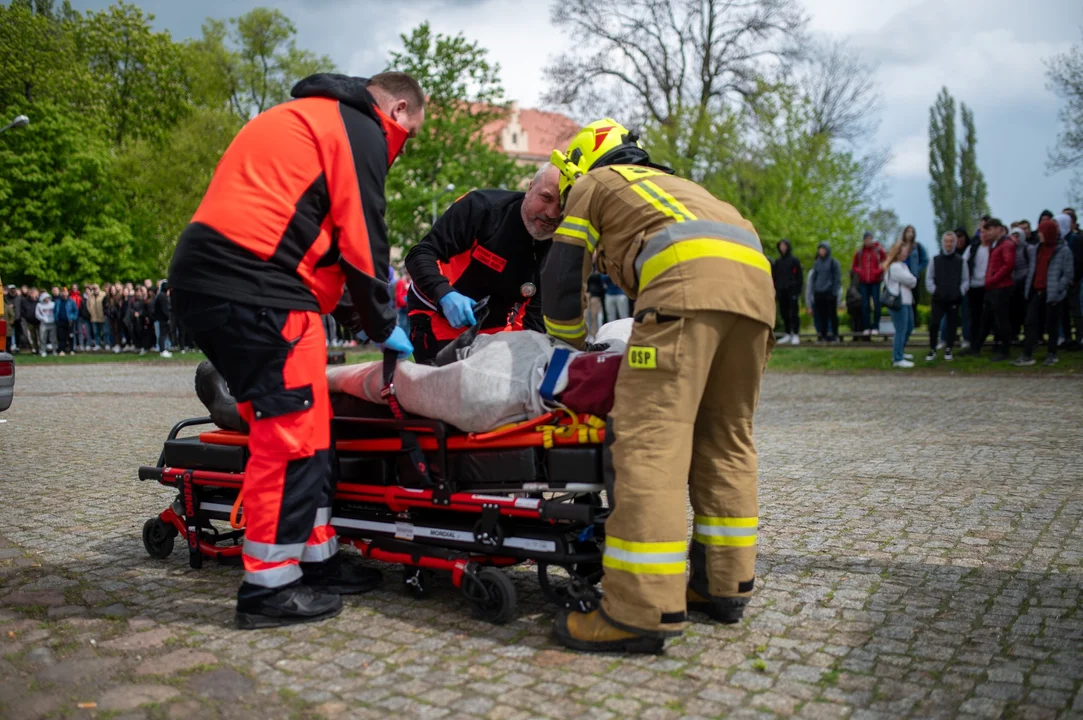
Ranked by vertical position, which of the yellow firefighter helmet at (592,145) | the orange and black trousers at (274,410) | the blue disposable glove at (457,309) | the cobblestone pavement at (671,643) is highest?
the yellow firefighter helmet at (592,145)

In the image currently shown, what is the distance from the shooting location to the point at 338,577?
434cm

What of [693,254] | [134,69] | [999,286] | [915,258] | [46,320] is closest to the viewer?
[693,254]

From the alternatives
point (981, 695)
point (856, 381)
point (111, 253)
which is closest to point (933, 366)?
point (856, 381)

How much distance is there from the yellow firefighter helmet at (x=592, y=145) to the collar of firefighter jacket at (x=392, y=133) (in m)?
0.69

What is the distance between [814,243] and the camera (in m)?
33.9

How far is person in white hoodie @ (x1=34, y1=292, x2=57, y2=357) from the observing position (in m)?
30.2

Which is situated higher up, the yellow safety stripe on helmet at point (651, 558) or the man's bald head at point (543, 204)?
the man's bald head at point (543, 204)

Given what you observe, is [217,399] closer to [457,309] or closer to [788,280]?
[457,309]

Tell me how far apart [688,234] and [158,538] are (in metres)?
3.20

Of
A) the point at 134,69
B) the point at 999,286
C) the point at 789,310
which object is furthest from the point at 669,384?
the point at 134,69

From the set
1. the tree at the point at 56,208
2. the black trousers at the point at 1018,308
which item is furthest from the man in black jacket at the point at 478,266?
the tree at the point at 56,208

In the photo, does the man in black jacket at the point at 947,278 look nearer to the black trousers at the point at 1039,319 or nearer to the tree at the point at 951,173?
the black trousers at the point at 1039,319

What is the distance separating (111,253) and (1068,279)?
39142mm

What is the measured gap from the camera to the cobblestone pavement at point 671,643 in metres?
3.12
